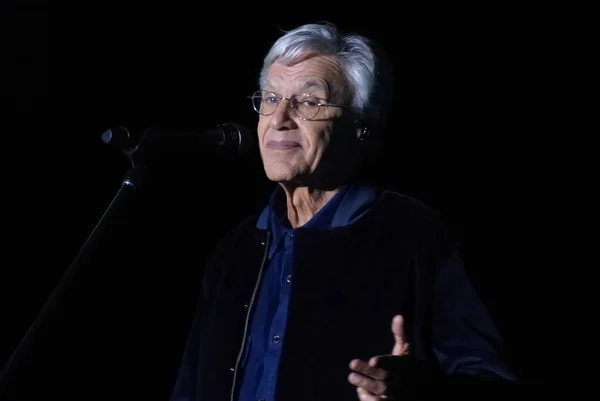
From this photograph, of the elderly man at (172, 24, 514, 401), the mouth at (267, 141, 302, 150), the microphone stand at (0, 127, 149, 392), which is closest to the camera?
the microphone stand at (0, 127, 149, 392)

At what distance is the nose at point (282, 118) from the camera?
2.30 m

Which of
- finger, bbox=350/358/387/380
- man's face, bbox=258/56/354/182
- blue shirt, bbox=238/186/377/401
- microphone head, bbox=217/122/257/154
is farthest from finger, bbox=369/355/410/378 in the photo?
man's face, bbox=258/56/354/182

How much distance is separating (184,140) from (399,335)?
705 mm

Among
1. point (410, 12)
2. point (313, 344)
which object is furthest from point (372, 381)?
point (410, 12)

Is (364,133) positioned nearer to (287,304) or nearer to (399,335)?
(287,304)

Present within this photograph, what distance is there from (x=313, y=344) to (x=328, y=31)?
990 mm

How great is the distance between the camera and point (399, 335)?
5.92ft

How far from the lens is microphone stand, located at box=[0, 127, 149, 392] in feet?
5.06

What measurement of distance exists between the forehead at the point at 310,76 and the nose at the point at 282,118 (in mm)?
61

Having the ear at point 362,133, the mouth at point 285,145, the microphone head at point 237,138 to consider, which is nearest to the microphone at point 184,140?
the microphone head at point 237,138

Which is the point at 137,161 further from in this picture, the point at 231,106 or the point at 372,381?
the point at 231,106

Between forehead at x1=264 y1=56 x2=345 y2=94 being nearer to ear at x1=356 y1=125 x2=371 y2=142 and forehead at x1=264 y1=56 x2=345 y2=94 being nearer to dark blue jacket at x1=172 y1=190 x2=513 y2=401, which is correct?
ear at x1=356 y1=125 x2=371 y2=142

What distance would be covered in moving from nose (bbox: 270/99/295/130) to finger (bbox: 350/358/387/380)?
87 cm

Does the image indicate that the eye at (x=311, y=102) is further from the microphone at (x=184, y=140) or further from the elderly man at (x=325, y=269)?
the microphone at (x=184, y=140)
